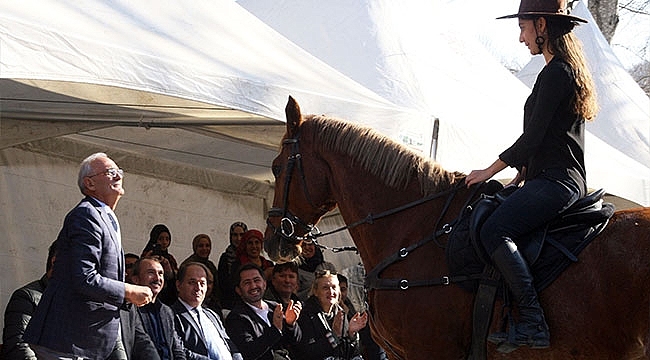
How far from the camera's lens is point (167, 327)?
23.0 ft

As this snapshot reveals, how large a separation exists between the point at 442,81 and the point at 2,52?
5594 mm

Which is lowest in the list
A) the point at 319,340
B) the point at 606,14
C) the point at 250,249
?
the point at 319,340

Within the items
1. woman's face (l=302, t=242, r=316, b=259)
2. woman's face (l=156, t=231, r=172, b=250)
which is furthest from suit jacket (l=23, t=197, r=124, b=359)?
woman's face (l=302, t=242, r=316, b=259)

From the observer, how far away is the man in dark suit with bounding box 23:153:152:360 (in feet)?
17.5

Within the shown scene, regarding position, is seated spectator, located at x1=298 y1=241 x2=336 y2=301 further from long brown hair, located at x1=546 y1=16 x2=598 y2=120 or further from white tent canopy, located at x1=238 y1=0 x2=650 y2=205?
long brown hair, located at x1=546 y1=16 x2=598 y2=120

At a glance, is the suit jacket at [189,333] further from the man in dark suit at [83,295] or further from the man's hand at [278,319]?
the man in dark suit at [83,295]

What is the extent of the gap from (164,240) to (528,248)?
5611mm

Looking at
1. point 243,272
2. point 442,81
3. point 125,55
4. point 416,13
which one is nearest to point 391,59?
point 442,81

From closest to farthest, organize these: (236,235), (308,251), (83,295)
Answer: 1. (83,295)
2. (236,235)
3. (308,251)

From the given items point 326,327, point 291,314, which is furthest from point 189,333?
point 326,327

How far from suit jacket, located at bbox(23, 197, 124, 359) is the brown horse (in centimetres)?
99

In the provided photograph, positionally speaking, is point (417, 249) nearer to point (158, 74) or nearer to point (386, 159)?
point (386, 159)

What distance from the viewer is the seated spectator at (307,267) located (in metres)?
10.5

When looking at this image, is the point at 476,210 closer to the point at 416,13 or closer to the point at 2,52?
the point at 2,52
